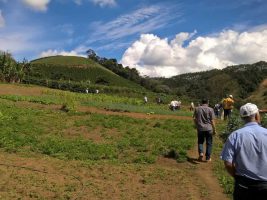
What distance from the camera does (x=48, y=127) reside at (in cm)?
1892

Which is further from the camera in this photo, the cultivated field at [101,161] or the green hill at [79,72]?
the green hill at [79,72]

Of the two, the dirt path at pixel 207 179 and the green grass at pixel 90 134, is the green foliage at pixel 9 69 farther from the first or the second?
the dirt path at pixel 207 179

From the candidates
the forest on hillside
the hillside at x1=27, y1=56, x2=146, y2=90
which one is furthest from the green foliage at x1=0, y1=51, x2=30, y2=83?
the hillside at x1=27, y1=56, x2=146, y2=90

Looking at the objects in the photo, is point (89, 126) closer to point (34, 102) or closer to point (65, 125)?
point (65, 125)

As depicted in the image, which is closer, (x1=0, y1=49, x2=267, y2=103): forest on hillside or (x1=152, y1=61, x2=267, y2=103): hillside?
(x1=0, y1=49, x2=267, y2=103): forest on hillside

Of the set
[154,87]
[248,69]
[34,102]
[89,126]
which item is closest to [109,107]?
[34,102]

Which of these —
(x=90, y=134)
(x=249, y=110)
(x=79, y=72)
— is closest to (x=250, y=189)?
(x=249, y=110)

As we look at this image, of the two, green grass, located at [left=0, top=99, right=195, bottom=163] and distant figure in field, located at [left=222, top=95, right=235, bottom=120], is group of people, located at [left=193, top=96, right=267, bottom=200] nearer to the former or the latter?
green grass, located at [left=0, top=99, right=195, bottom=163]

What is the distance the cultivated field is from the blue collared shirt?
451cm

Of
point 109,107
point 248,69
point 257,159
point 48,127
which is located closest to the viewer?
point 257,159

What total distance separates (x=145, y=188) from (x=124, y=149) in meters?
4.74

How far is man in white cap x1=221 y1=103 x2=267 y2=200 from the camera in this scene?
5.66 metres

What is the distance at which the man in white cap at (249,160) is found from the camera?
5656mm

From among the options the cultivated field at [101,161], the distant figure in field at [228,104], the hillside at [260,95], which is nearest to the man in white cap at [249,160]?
the cultivated field at [101,161]
